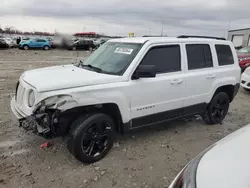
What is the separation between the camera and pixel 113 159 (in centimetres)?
392

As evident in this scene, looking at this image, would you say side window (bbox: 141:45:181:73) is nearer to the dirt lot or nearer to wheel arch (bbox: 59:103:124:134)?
wheel arch (bbox: 59:103:124:134)

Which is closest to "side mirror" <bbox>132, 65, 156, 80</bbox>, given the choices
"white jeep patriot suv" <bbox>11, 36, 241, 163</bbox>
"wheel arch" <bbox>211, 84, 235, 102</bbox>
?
"white jeep patriot suv" <bbox>11, 36, 241, 163</bbox>

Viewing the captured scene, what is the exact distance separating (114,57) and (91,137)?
1454mm

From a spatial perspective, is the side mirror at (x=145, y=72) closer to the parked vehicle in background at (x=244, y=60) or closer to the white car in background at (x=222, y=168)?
the white car in background at (x=222, y=168)

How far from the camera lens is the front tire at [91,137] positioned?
11.4 feet

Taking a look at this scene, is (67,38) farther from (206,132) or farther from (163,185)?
(163,185)

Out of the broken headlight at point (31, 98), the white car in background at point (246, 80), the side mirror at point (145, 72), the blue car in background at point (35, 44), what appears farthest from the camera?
the blue car in background at point (35, 44)

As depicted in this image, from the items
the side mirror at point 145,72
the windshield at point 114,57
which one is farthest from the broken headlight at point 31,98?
Answer: the side mirror at point 145,72

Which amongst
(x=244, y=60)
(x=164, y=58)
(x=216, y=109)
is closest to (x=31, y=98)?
(x=164, y=58)

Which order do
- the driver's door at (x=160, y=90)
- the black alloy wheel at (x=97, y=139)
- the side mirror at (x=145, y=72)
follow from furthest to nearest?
1. the driver's door at (x=160, y=90)
2. the side mirror at (x=145, y=72)
3. the black alloy wheel at (x=97, y=139)

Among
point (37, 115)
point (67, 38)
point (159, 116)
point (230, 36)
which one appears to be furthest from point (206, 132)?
point (230, 36)

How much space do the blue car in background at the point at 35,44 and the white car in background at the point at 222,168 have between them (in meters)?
30.8

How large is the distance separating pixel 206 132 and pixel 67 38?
28.3 feet

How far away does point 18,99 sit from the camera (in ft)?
12.7
